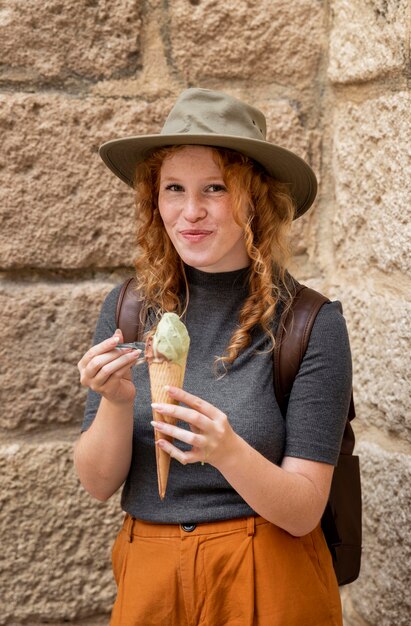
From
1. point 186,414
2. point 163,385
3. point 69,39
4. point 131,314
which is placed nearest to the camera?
point 186,414

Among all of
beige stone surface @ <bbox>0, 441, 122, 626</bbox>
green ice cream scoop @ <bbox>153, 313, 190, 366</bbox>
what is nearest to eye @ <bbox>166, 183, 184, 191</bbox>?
green ice cream scoop @ <bbox>153, 313, 190, 366</bbox>

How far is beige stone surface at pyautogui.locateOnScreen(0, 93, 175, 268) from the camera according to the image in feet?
8.20

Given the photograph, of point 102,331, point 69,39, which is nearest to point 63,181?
point 69,39

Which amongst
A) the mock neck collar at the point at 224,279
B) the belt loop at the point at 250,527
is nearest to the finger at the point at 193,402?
the belt loop at the point at 250,527

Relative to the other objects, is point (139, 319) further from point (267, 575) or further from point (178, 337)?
point (267, 575)

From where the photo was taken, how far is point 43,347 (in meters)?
2.57

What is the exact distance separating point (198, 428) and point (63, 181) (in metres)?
1.13

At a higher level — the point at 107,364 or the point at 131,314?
the point at 131,314

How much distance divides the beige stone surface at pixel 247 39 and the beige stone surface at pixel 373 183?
0.22 meters

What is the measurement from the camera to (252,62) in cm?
268

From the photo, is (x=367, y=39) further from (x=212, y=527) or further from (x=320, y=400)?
(x=212, y=527)

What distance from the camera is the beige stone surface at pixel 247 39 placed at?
2.62m

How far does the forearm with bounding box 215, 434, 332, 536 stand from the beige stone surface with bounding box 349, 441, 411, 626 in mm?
586

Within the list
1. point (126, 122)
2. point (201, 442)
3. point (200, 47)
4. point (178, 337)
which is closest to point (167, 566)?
point (201, 442)
